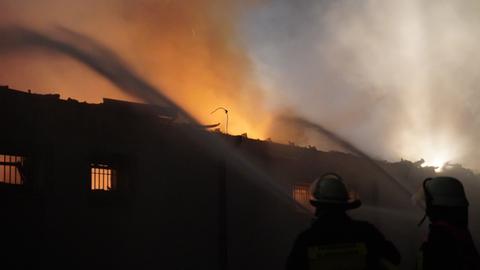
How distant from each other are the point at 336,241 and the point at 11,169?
8.50m

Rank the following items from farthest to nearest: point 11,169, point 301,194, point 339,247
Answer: point 301,194 → point 11,169 → point 339,247

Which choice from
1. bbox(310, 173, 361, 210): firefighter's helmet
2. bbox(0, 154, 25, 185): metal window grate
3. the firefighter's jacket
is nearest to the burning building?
bbox(0, 154, 25, 185): metal window grate

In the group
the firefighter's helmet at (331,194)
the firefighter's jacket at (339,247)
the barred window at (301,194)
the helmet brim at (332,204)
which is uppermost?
the barred window at (301,194)

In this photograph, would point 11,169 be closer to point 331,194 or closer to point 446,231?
point 331,194

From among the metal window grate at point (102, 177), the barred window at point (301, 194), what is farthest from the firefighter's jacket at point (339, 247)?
the barred window at point (301, 194)

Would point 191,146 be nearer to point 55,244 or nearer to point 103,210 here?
point 103,210

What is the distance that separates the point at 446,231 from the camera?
12.1 ft

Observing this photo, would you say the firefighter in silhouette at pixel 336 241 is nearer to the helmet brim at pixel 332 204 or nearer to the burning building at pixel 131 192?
the helmet brim at pixel 332 204

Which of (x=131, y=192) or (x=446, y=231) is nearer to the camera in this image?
(x=446, y=231)

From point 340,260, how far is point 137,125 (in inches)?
380

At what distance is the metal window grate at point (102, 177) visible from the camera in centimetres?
1210

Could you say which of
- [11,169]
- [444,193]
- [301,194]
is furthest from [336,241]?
[301,194]

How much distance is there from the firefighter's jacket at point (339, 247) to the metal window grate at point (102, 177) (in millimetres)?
8868

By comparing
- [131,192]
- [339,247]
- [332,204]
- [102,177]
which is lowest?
[339,247]
